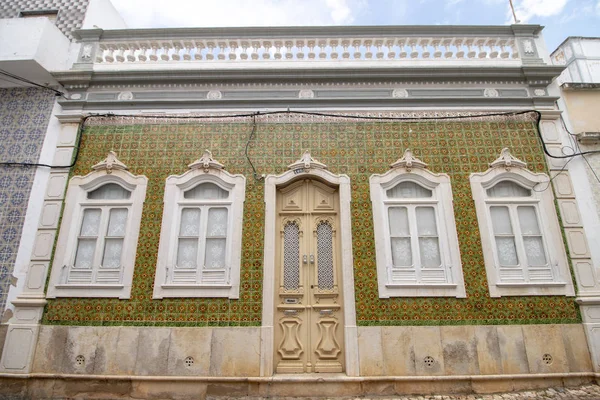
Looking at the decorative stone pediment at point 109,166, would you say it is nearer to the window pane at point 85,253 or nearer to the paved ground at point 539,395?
the window pane at point 85,253

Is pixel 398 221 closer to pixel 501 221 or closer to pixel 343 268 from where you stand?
pixel 343 268

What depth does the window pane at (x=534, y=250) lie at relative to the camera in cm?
531

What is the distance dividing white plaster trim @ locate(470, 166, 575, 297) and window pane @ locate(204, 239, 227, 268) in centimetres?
393

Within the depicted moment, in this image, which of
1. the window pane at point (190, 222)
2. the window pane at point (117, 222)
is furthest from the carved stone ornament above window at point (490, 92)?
the window pane at point (117, 222)

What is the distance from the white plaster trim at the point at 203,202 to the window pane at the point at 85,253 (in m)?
1.07

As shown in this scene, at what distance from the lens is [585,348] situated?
489 centimetres

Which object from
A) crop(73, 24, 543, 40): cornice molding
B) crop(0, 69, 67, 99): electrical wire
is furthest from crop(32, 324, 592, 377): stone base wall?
crop(73, 24, 543, 40): cornice molding

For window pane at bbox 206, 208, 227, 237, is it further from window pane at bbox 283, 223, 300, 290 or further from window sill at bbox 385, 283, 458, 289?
window sill at bbox 385, 283, 458, 289

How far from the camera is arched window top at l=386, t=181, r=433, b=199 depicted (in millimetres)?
Answer: 5668

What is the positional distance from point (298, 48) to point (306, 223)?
3.35 m

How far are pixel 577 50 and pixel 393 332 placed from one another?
6.52 metres

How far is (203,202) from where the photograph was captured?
560 cm

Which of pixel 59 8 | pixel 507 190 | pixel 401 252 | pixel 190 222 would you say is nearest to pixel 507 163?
pixel 507 190

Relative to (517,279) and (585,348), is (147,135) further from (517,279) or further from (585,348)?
(585,348)
